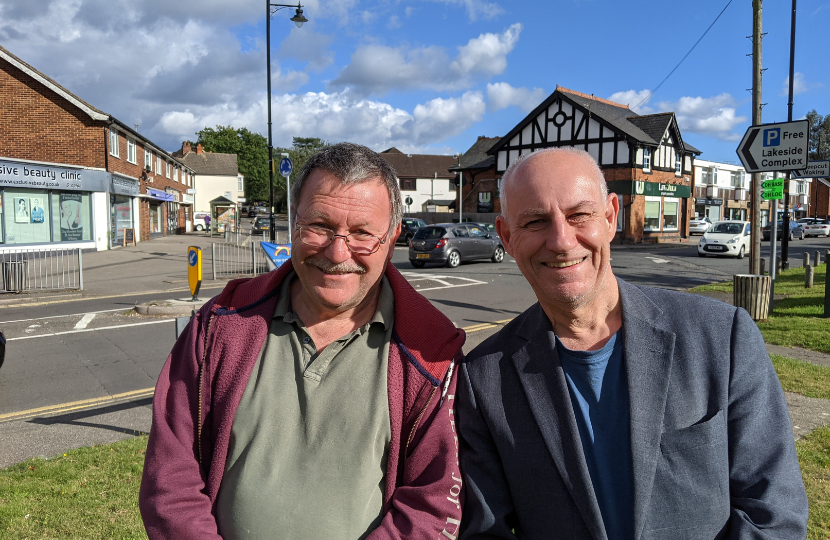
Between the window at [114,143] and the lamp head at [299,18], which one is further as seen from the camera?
the window at [114,143]

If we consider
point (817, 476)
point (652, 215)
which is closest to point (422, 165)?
point (652, 215)

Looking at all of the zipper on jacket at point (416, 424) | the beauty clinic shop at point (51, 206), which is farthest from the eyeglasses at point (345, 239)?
the beauty clinic shop at point (51, 206)

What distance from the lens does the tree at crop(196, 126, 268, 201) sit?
8656cm

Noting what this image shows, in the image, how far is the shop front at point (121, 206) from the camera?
87.5 feet

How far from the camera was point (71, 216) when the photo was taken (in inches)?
965

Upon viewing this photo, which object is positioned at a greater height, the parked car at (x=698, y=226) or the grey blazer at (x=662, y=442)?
the parked car at (x=698, y=226)

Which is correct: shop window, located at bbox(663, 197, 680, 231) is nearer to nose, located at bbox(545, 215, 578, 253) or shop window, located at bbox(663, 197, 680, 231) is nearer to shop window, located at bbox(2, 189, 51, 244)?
shop window, located at bbox(2, 189, 51, 244)

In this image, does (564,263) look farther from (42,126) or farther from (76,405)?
(42,126)

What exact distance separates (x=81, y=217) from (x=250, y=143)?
67436 mm

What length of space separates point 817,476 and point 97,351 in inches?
324

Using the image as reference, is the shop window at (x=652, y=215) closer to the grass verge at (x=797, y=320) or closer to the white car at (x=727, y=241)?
the white car at (x=727, y=241)

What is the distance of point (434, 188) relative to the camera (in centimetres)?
7244

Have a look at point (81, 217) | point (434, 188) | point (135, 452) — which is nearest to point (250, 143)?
point (434, 188)

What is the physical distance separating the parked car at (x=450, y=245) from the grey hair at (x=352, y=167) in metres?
18.1
